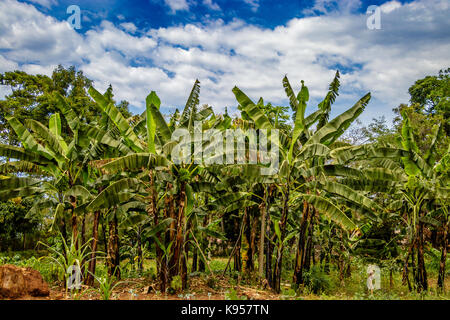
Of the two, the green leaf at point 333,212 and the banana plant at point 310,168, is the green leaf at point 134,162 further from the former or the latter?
the green leaf at point 333,212

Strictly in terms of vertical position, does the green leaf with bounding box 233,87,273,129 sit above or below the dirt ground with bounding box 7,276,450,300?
above

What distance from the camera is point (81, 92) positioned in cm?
2402

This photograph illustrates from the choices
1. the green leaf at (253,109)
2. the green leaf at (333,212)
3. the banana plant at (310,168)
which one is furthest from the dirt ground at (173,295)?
the green leaf at (253,109)

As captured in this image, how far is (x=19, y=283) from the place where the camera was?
497cm

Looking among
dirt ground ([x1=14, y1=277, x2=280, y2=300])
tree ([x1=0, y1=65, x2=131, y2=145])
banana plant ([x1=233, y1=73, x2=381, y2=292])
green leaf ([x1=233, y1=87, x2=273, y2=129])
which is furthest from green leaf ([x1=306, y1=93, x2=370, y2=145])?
tree ([x1=0, y1=65, x2=131, y2=145])

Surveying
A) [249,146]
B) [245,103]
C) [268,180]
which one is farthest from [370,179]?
[245,103]

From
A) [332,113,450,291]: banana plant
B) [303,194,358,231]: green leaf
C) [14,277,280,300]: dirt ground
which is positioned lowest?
[14,277,280,300]: dirt ground

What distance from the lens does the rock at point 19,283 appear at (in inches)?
192

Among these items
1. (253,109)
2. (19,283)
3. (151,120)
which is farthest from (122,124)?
(19,283)

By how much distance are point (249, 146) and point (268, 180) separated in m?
1.14

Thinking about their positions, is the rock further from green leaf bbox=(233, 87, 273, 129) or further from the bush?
the bush

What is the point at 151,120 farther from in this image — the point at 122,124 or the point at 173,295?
the point at 173,295

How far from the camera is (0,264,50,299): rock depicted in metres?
4.87
